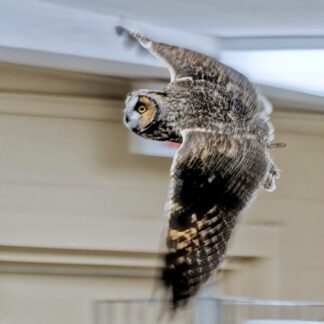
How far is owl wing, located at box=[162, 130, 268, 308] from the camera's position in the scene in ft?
2.94

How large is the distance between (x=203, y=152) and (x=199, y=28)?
915 millimetres

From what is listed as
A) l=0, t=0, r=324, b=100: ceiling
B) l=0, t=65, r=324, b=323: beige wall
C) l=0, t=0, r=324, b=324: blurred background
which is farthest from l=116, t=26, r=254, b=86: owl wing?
l=0, t=65, r=324, b=323: beige wall

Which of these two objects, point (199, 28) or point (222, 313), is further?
point (222, 313)

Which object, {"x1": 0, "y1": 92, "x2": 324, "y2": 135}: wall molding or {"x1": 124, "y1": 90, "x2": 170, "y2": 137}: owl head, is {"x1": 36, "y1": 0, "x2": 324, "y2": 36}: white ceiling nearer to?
{"x1": 0, "y1": 92, "x2": 324, "y2": 135}: wall molding

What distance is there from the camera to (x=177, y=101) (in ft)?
3.16

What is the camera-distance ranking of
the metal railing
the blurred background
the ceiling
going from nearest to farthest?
the ceiling → the blurred background → the metal railing

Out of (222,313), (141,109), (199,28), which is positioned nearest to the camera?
(141,109)

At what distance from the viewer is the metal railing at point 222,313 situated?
2.35 m

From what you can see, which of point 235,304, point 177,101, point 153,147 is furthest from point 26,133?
point 177,101

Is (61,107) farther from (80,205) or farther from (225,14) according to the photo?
(225,14)

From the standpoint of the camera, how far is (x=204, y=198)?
946 millimetres

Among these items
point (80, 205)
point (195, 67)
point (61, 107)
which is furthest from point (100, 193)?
point (195, 67)

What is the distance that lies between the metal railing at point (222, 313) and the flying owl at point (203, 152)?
53.2 inches

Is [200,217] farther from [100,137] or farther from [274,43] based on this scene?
[100,137]
